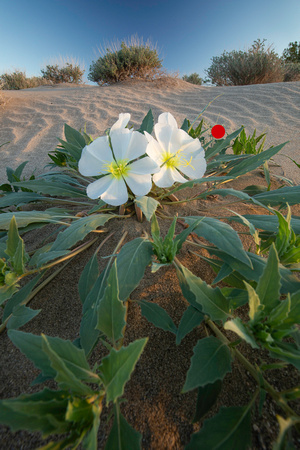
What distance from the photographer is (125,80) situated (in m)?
6.73

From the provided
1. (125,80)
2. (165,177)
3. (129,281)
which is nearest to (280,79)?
(125,80)

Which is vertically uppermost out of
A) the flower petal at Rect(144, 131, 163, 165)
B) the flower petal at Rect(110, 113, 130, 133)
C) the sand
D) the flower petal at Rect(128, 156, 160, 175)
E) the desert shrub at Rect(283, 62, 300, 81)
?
the desert shrub at Rect(283, 62, 300, 81)

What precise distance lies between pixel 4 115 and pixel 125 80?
382cm

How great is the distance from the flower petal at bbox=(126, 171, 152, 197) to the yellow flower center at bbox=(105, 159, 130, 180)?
0.04 meters

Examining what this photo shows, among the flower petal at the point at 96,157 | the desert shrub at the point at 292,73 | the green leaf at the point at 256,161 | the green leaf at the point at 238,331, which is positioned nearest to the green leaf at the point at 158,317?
the green leaf at the point at 238,331

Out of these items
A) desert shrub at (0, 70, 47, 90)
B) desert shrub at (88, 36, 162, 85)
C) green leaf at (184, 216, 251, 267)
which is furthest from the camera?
desert shrub at (0, 70, 47, 90)

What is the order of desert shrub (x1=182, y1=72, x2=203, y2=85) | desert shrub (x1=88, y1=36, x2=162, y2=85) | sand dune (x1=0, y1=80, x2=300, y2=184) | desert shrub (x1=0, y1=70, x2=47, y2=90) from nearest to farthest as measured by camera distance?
1. sand dune (x1=0, y1=80, x2=300, y2=184)
2. desert shrub (x1=88, y1=36, x2=162, y2=85)
3. desert shrub (x1=0, y1=70, x2=47, y2=90)
4. desert shrub (x1=182, y1=72, x2=203, y2=85)

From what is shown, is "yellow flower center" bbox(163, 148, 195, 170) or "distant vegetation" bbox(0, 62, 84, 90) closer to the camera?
"yellow flower center" bbox(163, 148, 195, 170)

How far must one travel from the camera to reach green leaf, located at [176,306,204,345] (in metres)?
0.72

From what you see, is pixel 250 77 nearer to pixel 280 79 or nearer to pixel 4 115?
pixel 280 79

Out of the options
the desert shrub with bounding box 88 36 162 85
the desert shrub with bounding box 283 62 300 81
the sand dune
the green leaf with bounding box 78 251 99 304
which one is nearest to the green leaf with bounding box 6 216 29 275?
the green leaf with bounding box 78 251 99 304

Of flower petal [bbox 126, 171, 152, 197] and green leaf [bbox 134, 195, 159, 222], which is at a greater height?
flower petal [bbox 126, 171, 152, 197]

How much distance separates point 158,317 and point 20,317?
462 mm

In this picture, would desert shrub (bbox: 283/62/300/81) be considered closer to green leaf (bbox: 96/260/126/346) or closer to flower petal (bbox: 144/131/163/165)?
flower petal (bbox: 144/131/163/165)
